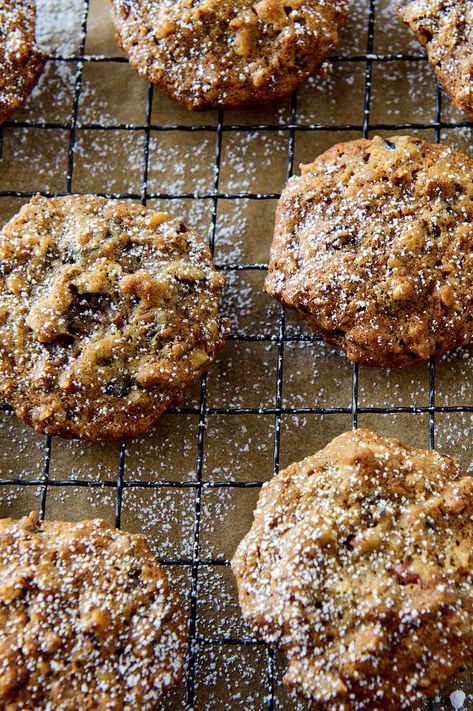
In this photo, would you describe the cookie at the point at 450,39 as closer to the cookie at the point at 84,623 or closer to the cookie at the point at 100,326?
the cookie at the point at 100,326

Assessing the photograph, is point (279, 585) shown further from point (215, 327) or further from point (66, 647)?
point (215, 327)

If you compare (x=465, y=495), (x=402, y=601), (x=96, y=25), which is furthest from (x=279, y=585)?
(x=96, y=25)

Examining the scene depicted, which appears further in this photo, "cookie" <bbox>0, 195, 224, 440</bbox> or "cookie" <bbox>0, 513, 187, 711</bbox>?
"cookie" <bbox>0, 195, 224, 440</bbox>

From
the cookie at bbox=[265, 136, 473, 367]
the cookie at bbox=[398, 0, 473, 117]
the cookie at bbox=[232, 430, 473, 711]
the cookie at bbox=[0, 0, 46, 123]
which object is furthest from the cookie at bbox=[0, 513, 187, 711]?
the cookie at bbox=[398, 0, 473, 117]

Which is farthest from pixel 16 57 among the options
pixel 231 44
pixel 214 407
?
pixel 214 407

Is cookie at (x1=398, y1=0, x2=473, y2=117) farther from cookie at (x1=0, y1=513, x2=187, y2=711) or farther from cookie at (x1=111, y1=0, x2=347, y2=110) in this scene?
cookie at (x1=0, y1=513, x2=187, y2=711)

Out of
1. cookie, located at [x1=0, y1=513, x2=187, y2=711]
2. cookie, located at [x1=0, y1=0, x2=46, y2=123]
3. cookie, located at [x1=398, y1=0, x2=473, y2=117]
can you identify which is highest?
cookie, located at [x1=398, y1=0, x2=473, y2=117]

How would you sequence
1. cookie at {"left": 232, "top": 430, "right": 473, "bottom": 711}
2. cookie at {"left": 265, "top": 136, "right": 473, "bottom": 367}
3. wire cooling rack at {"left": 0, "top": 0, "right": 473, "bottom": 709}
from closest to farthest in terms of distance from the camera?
cookie at {"left": 232, "top": 430, "right": 473, "bottom": 711}, cookie at {"left": 265, "top": 136, "right": 473, "bottom": 367}, wire cooling rack at {"left": 0, "top": 0, "right": 473, "bottom": 709}
